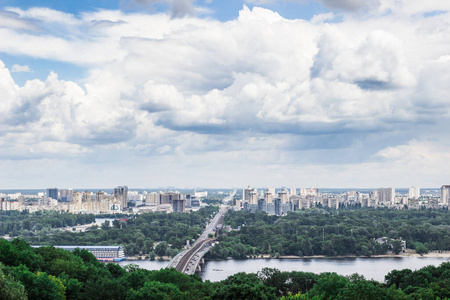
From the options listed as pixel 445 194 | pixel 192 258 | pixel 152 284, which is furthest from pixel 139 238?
pixel 445 194

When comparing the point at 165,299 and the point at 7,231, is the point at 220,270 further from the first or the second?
the point at 7,231

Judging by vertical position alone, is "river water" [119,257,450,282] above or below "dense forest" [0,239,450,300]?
below

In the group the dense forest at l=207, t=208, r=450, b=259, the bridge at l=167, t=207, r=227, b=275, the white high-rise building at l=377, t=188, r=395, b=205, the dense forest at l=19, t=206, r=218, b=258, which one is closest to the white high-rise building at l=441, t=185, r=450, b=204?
the white high-rise building at l=377, t=188, r=395, b=205

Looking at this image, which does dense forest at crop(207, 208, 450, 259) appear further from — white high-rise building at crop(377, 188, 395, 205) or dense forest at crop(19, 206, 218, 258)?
white high-rise building at crop(377, 188, 395, 205)

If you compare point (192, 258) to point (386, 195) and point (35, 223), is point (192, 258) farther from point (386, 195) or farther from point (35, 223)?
point (386, 195)

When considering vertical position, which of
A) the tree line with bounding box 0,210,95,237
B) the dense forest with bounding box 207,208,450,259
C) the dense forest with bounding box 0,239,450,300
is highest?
the dense forest with bounding box 0,239,450,300

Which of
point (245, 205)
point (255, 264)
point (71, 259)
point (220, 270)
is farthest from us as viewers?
point (245, 205)

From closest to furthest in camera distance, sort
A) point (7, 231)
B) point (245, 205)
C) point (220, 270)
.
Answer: point (220, 270), point (7, 231), point (245, 205)

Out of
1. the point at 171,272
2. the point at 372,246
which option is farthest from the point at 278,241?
the point at 171,272

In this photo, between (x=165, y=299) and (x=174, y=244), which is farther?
(x=174, y=244)
